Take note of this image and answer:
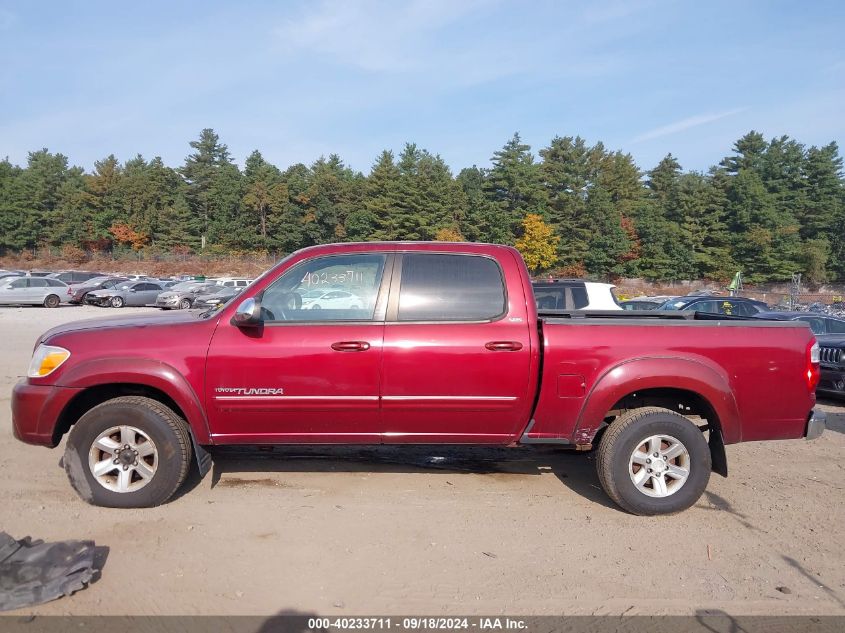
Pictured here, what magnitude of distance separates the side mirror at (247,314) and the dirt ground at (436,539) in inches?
53.9

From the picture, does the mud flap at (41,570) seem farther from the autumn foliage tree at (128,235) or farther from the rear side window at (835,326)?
the autumn foliage tree at (128,235)

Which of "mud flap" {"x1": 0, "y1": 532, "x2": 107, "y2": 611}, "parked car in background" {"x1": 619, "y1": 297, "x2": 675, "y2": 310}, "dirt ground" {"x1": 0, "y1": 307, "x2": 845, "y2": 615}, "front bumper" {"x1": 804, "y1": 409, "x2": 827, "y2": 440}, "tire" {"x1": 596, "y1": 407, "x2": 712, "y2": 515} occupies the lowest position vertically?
"dirt ground" {"x1": 0, "y1": 307, "x2": 845, "y2": 615}

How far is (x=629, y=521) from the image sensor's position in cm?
446

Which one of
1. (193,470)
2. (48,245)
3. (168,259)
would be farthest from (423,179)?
(193,470)

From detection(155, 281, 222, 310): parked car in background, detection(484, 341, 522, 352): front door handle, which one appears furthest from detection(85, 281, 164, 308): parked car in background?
detection(484, 341, 522, 352): front door handle

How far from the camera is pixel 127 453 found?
446 centimetres

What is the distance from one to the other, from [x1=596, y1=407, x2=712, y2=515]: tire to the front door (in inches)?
68.3

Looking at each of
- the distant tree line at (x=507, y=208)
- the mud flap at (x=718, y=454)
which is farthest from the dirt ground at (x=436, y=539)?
the distant tree line at (x=507, y=208)

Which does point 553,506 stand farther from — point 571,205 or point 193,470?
point 571,205

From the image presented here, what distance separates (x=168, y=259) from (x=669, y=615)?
7158 centimetres

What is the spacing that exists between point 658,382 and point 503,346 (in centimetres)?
113

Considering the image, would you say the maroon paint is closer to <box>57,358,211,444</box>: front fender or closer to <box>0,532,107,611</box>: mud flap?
<box>57,358,211,444</box>: front fender

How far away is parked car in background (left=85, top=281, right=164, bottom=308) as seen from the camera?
30.7 metres

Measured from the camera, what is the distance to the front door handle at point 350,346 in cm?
437
